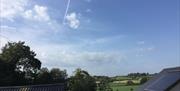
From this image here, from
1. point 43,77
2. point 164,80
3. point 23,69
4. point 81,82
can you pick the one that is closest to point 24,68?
point 23,69

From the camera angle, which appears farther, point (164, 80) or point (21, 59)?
point (21, 59)

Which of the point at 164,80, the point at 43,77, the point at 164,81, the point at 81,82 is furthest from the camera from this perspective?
the point at 43,77

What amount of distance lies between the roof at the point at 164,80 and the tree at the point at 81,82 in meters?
26.8

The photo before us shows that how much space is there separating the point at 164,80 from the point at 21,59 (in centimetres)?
4511

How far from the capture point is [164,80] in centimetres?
905

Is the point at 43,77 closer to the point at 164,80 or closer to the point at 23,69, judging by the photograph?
the point at 23,69

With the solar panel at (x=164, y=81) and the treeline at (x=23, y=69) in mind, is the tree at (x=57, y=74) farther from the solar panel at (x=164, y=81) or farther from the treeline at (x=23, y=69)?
the solar panel at (x=164, y=81)

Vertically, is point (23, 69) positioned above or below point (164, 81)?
above

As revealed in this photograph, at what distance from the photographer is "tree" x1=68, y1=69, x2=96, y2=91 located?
1442 inches

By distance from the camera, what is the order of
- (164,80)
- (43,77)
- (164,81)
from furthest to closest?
(43,77) → (164,80) → (164,81)

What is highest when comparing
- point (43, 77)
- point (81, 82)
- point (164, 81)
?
point (43, 77)

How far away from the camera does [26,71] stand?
171ft

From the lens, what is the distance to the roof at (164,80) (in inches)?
326

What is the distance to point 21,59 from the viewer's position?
5222cm
